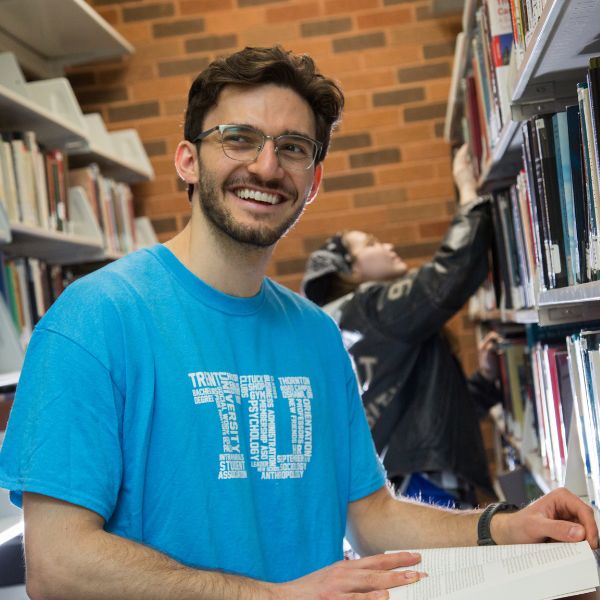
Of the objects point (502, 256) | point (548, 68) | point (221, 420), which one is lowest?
point (221, 420)

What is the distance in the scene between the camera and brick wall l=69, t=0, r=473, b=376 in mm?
4047

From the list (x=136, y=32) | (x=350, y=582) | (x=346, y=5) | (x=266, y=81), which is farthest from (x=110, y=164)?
(x=350, y=582)

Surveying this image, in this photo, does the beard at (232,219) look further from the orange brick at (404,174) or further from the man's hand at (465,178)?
the orange brick at (404,174)

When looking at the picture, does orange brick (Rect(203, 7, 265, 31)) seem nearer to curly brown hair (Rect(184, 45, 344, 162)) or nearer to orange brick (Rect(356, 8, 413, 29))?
orange brick (Rect(356, 8, 413, 29))

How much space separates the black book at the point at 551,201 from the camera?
1.56 metres

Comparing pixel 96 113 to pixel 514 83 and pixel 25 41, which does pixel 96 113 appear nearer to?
pixel 25 41

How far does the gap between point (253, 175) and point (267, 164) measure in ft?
0.10

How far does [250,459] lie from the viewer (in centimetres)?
138

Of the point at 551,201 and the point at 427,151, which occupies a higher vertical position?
the point at 427,151

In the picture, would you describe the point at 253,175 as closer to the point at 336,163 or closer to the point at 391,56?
the point at 336,163

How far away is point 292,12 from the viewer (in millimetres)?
4094

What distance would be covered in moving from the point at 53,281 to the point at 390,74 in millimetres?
1849

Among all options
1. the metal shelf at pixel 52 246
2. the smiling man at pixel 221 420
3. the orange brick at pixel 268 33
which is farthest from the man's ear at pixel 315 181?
the orange brick at pixel 268 33

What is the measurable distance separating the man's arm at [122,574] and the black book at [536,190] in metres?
0.71
